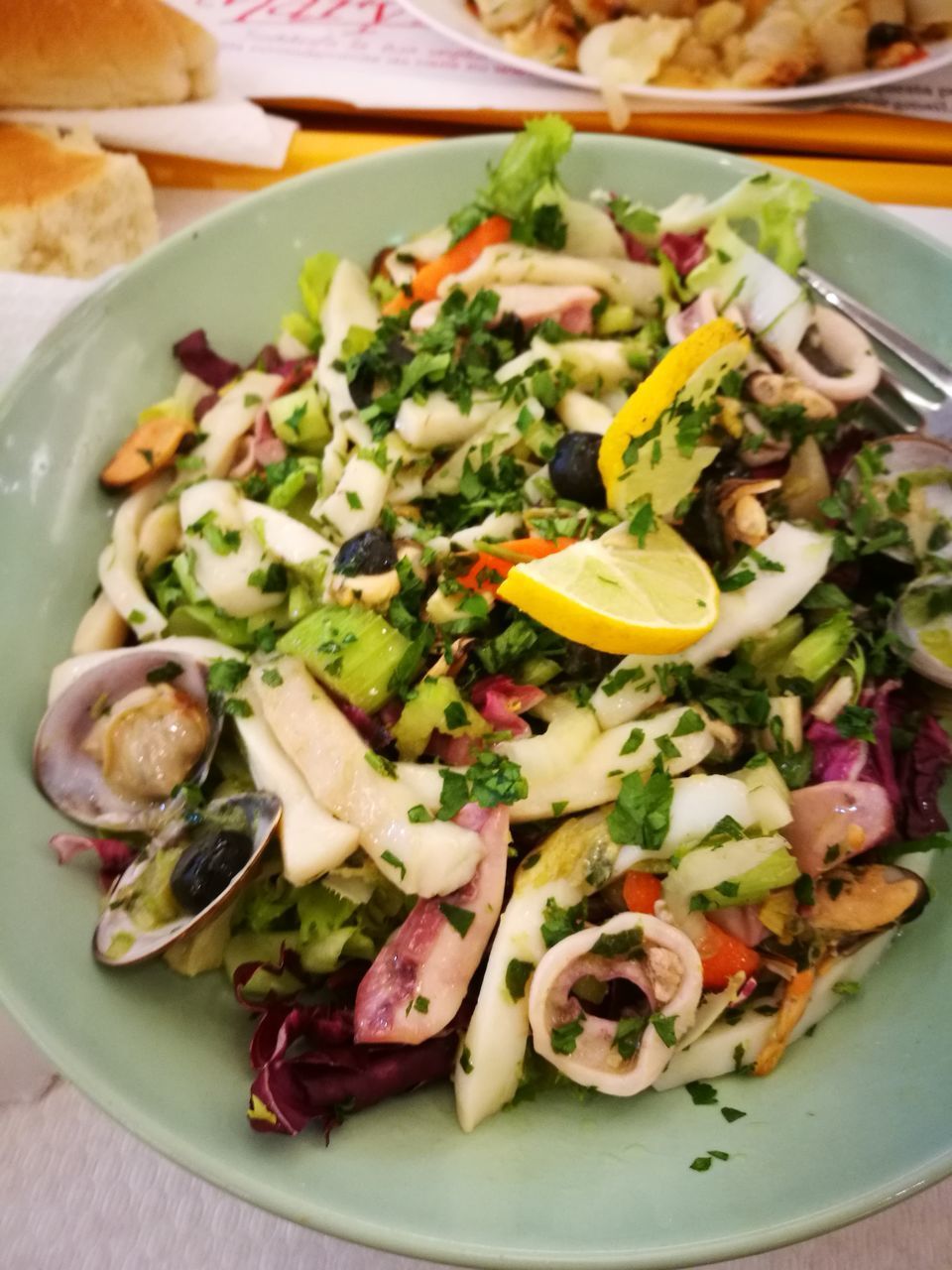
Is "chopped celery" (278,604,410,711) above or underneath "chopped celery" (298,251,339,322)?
underneath

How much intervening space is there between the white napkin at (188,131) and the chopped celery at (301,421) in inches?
40.7

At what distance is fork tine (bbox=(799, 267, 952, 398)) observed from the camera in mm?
1917

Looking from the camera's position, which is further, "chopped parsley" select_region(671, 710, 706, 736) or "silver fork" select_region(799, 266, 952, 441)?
"silver fork" select_region(799, 266, 952, 441)

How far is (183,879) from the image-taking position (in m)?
1.39

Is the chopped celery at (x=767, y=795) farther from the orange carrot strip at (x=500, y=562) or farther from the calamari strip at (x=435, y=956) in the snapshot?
the orange carrot strip at (x=500, y=562)

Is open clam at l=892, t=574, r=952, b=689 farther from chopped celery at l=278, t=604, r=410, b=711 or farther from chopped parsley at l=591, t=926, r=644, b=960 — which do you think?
chopped celery at l=278, t=604, r=410, b=711

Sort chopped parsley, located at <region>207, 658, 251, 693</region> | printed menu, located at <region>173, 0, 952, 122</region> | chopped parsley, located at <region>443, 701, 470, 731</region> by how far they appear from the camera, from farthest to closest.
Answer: printed menu, located at <region>173, 0, 952, 122</region> < chopped parsley, located at <region>207, 658, 251, 693</region> < chopped parsley, located at <region>443, 701, 470, 731</region>

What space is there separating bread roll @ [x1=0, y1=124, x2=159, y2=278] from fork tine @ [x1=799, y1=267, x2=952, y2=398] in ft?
5.56

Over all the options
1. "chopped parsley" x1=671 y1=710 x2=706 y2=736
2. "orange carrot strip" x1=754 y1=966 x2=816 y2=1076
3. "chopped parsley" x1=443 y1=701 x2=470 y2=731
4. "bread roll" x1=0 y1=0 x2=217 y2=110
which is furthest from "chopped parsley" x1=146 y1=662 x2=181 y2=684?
"bread roll" x1=0 y1=0 x2=217 y2=110

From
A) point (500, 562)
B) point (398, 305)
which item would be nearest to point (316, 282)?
point (398, 305)

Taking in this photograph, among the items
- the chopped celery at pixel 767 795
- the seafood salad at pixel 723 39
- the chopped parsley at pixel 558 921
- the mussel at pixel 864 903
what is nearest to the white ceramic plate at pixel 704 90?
the seafood salad at pixel 723 39

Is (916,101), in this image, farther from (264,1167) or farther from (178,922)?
(264,1167)

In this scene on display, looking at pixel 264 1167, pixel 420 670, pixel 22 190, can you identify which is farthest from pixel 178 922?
pixel 22 190

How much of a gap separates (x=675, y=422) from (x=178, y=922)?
1.17 meters
